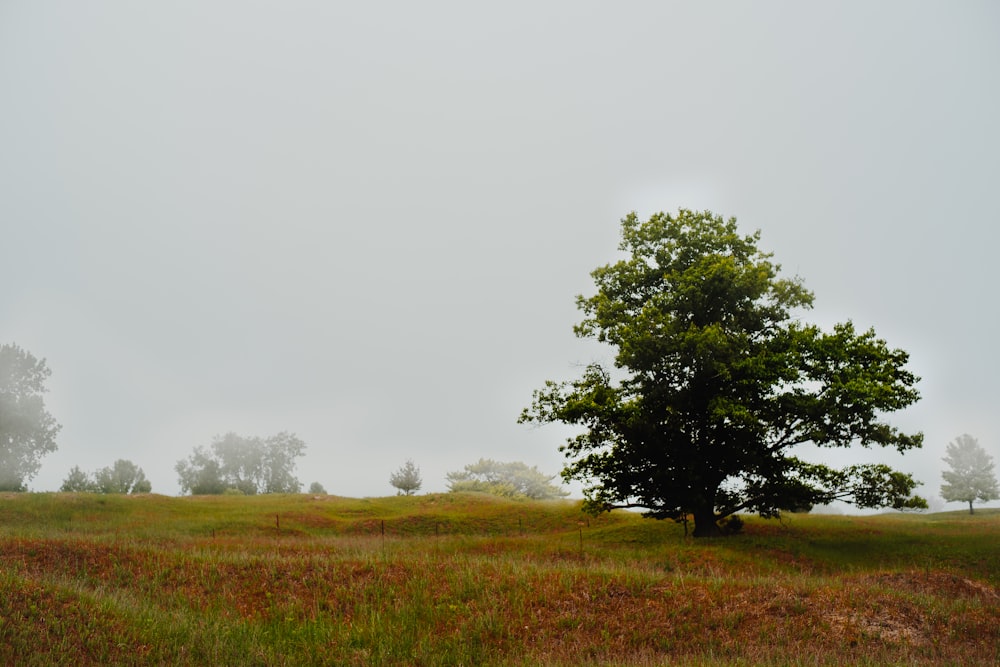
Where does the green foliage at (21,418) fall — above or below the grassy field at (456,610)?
above

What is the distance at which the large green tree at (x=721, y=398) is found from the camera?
26219 millimetres

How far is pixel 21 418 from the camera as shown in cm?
6844

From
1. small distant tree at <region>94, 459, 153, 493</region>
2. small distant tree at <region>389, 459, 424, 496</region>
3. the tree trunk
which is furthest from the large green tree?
small distant tree at <region>94, 459, 153, 493</region>

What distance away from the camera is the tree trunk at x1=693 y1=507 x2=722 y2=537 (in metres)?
28.4

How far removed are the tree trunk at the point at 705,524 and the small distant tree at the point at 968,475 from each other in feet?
148

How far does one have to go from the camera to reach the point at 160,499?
4412 centimetres

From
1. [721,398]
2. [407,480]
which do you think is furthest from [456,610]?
[407,480]

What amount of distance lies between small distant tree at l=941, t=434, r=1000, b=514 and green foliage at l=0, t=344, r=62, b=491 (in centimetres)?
9690

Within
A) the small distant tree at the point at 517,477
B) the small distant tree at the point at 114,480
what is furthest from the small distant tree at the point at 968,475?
the small distant tree at the point at 114,480

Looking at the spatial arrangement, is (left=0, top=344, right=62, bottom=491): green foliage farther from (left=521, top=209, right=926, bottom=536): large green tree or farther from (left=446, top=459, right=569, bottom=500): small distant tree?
(left=521, top=209, right=926, bottom=536): large green tree

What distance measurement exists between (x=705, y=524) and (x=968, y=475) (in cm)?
4729

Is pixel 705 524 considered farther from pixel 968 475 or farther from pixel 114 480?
pixel 114 480

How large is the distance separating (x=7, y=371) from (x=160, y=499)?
40.5m

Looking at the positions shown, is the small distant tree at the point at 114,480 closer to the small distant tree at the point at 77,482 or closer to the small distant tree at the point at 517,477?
the small distant tree at the point at 77,482
